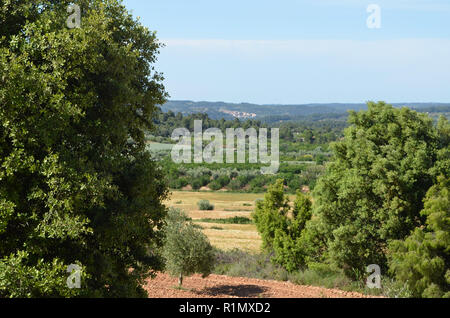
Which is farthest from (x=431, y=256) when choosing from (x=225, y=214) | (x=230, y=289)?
(x=225, y=214)

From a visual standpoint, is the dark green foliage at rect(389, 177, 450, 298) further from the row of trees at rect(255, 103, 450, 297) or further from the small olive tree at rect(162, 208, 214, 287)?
the small olive tree at rect(162, 208, 214, 287)

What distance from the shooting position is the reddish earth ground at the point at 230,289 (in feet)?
61.3

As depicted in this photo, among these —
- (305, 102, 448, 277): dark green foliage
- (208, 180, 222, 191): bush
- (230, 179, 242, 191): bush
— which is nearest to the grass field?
(208, 180, 222, 191): bush

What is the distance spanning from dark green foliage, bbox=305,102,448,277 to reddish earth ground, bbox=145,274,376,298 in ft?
10.2

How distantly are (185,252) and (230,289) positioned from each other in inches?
102

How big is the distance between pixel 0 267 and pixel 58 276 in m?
1.05

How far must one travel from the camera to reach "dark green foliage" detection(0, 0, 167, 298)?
29.4 feet

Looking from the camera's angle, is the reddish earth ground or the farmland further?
the farmland

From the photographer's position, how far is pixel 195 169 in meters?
96.6

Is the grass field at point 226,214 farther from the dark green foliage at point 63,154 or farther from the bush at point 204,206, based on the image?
the dark green foliage at point 63,154

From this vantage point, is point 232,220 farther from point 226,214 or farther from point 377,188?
point 377,188

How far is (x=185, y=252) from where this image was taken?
69.0ft

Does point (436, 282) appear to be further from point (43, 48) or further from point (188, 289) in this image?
point (43, 48)
